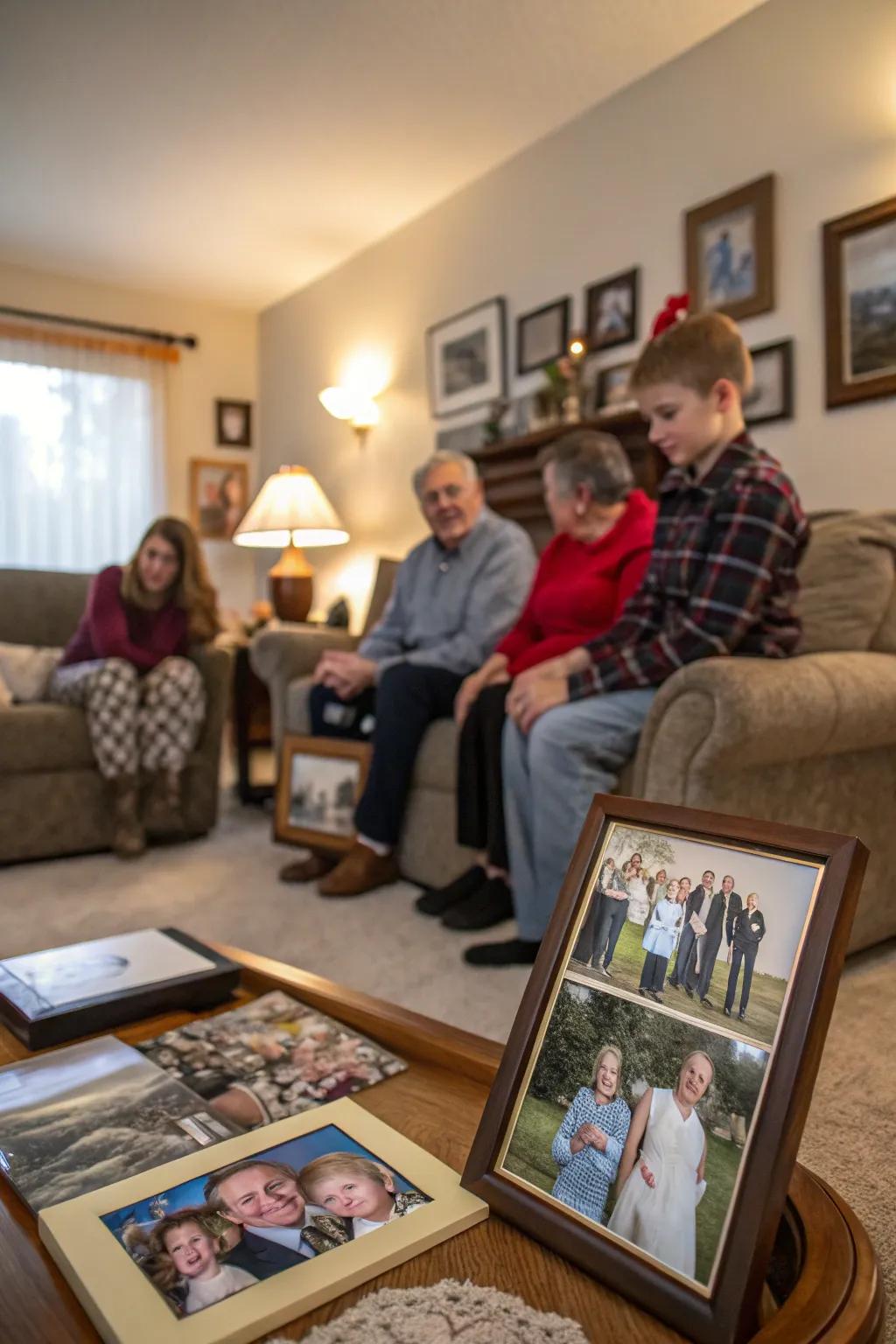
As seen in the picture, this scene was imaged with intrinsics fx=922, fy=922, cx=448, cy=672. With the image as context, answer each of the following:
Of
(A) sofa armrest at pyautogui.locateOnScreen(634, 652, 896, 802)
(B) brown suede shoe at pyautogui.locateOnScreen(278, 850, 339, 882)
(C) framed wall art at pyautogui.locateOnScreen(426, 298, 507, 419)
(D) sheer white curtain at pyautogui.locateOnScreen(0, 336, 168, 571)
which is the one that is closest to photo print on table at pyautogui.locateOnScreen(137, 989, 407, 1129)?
(A) sofa armrest at pyautogui.locateOnScreen(634, 652, 896, 802)

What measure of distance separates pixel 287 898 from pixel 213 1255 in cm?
172

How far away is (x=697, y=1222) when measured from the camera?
0.46m

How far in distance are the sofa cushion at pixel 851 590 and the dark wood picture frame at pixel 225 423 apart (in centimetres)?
395

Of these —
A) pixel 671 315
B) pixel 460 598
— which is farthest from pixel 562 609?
pixel 671 315

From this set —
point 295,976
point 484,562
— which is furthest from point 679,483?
point 295,976

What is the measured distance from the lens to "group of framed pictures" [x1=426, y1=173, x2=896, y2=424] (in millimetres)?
2320

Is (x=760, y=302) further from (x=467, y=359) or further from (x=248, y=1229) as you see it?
(x=248, y=1229)

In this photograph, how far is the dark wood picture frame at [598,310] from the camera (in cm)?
300

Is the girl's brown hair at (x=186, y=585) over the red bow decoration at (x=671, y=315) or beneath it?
beneath

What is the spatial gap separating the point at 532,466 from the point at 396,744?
1.40 meters

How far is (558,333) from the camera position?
3.29 meters

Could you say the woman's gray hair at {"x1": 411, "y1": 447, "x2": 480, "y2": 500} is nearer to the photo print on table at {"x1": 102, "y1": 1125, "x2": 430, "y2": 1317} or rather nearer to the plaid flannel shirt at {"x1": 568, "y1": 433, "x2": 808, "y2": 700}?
the plaid flannel shirt at {"x1": 568, "y1": 433, "x2": 808, "y2": 700}

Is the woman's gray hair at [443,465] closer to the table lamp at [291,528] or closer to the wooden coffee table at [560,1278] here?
the table lamp at [291,528]

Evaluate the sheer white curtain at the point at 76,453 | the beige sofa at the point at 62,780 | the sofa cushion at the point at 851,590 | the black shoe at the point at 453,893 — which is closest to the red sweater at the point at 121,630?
the beige sofa at the point at 62,780
